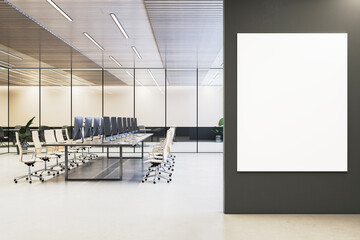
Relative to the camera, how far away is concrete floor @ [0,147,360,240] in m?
3.36

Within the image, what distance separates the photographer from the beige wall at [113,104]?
11.6 metres

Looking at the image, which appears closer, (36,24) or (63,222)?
(63,222)

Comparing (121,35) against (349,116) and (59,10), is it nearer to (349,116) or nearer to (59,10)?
(59,10)

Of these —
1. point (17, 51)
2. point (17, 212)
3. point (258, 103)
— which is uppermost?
point (17, 51)

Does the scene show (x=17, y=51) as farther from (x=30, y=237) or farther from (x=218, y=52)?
(x=30, y=237)

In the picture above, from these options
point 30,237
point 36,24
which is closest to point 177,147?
point 36,24

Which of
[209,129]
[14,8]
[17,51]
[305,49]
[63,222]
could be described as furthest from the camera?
[209,129]

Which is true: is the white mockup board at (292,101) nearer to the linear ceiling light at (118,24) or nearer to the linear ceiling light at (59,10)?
the linear ceiling light at (118,24)

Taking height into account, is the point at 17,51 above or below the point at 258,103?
above

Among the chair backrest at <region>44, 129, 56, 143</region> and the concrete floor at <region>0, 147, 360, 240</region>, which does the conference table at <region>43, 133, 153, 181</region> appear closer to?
the chair backrest at <region>44, 129, 56, 143</region>

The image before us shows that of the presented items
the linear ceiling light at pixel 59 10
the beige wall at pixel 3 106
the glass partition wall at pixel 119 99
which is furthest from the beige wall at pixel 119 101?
the linear ceiling light at pixel 59 10

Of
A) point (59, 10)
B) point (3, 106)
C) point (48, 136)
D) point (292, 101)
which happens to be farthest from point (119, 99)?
point (292, 101)

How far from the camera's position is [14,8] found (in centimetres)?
564

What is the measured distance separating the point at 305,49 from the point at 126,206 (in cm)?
341
